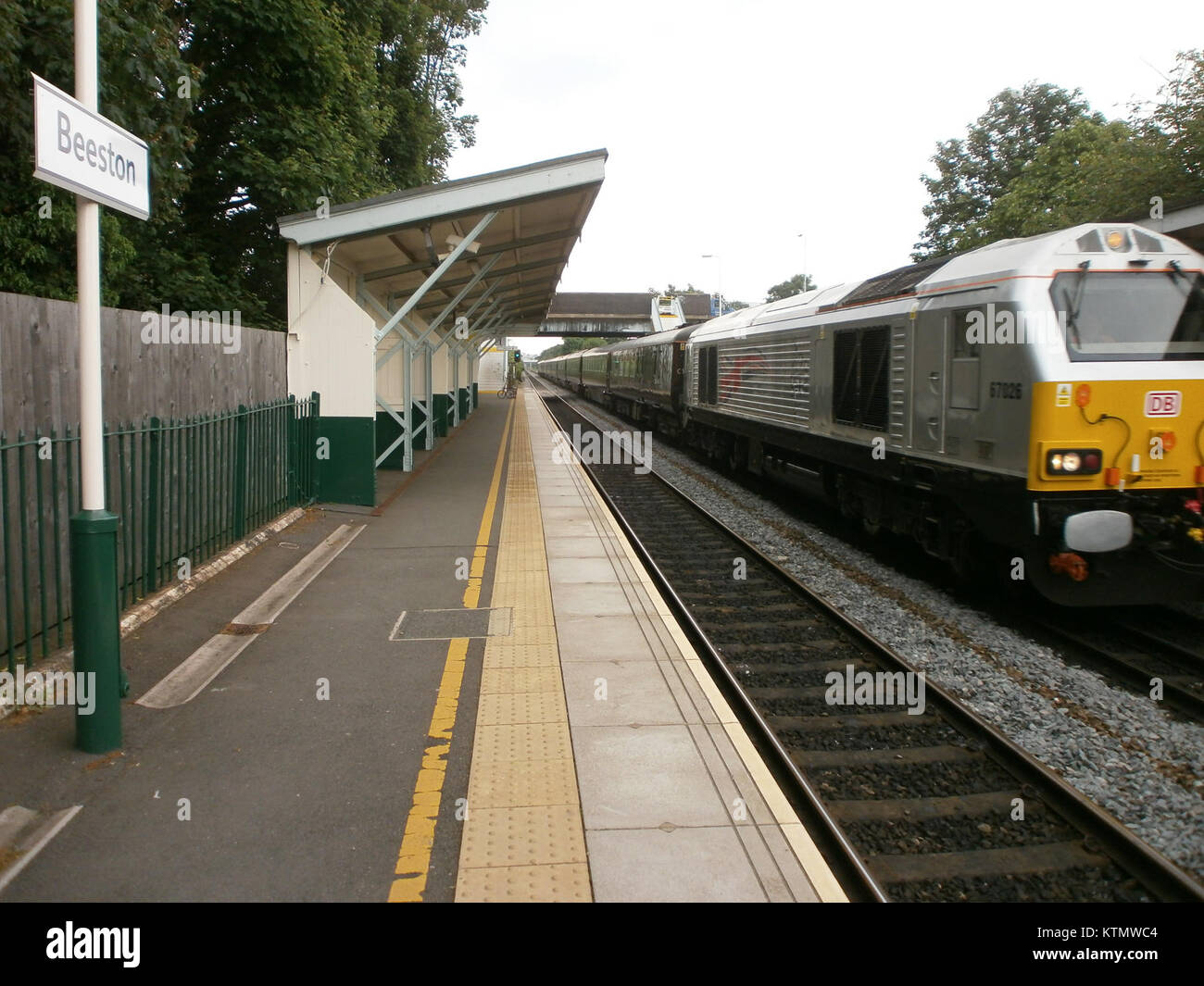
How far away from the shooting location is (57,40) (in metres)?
10.6

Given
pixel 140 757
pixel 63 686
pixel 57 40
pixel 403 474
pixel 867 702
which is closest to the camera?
pixel 140 757

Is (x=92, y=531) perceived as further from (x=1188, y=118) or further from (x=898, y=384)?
(x=1188, y=118)

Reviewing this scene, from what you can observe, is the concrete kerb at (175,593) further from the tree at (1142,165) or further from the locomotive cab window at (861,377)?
the tree at (1142,165)

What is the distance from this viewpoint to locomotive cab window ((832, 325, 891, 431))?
10.1 m

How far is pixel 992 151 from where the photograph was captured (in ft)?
183

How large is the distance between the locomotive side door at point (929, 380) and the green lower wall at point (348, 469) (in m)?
6.86

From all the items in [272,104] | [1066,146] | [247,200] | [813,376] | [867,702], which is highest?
[1066,146]

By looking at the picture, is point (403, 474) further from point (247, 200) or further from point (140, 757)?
point (140, 757)

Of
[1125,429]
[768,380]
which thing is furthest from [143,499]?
[768,380]

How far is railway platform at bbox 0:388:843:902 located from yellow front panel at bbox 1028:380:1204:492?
3.09m

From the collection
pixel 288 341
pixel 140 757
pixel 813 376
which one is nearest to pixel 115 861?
pixel 140 757

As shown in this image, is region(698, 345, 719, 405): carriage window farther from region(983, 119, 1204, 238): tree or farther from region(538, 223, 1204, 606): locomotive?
region(538, 223, 1204, 606): locomotive

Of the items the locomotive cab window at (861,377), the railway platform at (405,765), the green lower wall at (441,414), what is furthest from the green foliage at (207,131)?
the locomotive cab window at (861,377)
